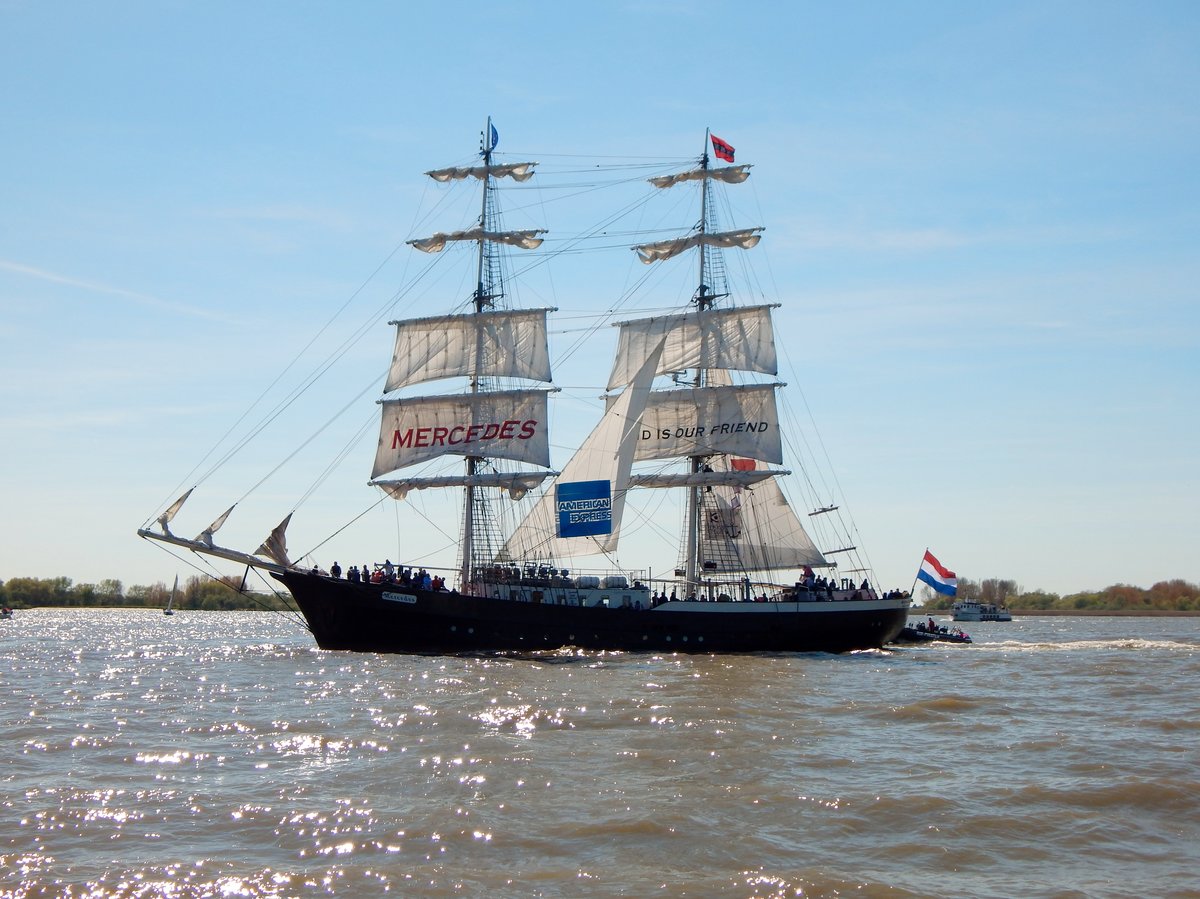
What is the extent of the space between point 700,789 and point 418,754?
5.48 metres

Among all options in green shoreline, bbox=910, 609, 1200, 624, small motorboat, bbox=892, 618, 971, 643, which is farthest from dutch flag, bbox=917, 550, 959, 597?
green shoreline, bbox=910, 609, 1200, 624

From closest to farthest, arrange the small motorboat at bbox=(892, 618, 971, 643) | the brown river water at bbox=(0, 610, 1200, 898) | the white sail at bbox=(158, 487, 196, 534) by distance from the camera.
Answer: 1. the brown river water at bbox=(0, 610, 1200, 898)
2. the white sail at bbox=(158, 487, 196, 534)
3. the small motorboat at bbox=(892, 618, 971, 643)

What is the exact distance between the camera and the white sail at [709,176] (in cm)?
5603

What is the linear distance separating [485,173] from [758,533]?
69.9 feet

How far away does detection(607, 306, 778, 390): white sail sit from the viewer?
54188 millimetres

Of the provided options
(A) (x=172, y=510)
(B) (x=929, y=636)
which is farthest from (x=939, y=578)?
(A) (x=172, y=510)

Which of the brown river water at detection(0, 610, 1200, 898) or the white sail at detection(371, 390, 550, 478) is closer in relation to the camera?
the brown river water at detection(0, 610, 1200, 898)

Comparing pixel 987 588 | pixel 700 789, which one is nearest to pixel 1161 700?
pixel 700 789

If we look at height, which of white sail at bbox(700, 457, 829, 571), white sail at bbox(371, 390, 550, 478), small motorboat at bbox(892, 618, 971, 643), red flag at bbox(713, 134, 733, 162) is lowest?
small motorboat at bbox(892, 618, 971, 643)

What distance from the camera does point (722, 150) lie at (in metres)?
56.2

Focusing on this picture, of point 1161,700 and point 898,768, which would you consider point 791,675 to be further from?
point 898,768

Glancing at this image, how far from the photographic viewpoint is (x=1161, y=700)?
96.6 feet

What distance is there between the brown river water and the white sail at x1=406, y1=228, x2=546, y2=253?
88.0ft

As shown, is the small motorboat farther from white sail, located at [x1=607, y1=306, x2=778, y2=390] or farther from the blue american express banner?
the blue american express banner
